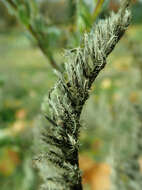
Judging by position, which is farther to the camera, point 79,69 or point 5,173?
point 5,173

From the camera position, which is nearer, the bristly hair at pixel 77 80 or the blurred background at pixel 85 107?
the bristly hair at pixel 77 80

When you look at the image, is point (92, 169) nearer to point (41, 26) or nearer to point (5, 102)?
point (41, 26)

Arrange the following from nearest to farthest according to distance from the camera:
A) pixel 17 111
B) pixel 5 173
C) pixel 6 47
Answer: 1. pixel 5 173
2. pixel 17 111
3. pixel 6 47

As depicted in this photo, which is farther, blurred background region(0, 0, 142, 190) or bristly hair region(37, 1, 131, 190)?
blurred background region(0, 0, 142, 190)

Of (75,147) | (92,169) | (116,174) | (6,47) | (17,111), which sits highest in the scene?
(6,47)

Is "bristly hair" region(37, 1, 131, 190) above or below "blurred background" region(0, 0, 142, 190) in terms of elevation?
below

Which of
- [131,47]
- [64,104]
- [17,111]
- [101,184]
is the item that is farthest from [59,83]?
[17,111]

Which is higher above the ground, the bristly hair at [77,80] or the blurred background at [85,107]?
the blurred background at [85,107]

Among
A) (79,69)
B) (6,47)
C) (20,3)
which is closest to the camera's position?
(79,69)
